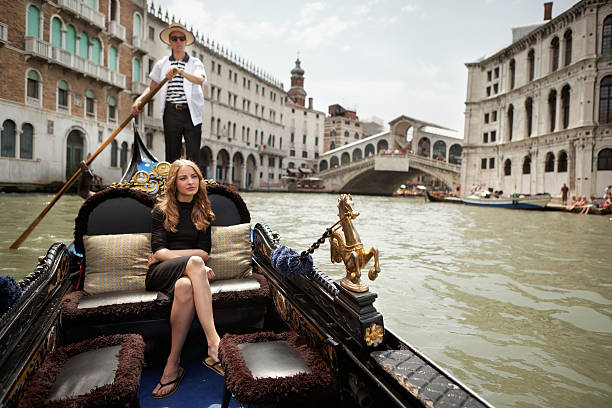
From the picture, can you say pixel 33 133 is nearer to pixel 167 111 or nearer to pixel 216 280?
pixel 167 111

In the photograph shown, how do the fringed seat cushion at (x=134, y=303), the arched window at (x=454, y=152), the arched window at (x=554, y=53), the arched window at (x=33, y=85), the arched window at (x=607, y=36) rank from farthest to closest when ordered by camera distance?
1. the arched window at (x=454, y=152)
2. the arched window at (x=554, y=53)
3. the arched window at (x=607, y=36)
4. the arched window at (x=33, y=85)
5. the fringed seat cushion at (x=134, y=303)

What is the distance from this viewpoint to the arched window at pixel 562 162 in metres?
14.6

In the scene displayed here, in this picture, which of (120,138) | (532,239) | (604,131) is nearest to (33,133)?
Result: (120,138)

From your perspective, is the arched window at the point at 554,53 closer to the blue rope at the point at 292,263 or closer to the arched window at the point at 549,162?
the arched window at the point at 549,162

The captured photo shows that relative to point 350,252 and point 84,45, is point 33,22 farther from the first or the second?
point 350,252

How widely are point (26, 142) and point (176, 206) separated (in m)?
12.2

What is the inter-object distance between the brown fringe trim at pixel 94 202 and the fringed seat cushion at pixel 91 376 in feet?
2.01

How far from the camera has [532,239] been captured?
5.89m

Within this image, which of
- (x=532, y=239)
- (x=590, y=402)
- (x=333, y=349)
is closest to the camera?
(x=333, y=349)

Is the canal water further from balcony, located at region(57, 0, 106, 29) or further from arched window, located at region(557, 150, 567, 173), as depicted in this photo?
arched window, located at region(557, 150, 567, 173)

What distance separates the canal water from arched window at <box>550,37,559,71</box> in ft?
45.2

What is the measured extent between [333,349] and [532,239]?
590 centimetres

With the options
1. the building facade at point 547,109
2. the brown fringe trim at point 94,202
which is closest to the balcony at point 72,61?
the brown fringe trim at point 94,202

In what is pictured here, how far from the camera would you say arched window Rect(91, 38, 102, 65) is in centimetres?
1291
